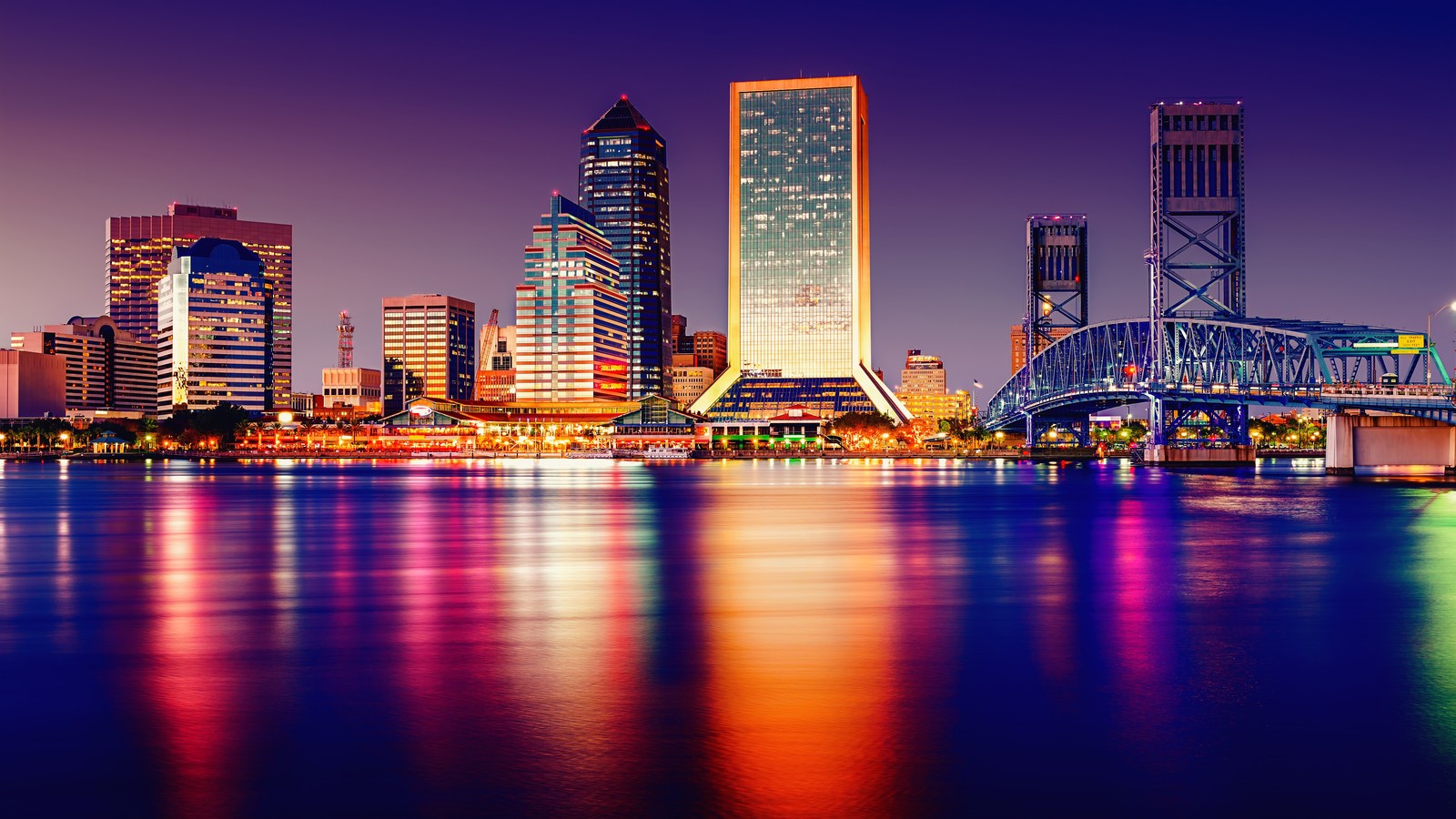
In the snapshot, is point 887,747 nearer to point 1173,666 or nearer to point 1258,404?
point 1173,666

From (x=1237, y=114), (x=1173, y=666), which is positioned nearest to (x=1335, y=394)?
(x=1237, y=114)

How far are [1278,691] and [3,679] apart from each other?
71.0ft

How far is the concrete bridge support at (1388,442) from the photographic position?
110m

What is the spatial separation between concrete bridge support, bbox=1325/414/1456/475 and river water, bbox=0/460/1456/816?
70142 millimetres

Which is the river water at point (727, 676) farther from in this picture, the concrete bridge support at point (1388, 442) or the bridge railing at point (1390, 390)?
the concrete bridge support at point (1388, 442)

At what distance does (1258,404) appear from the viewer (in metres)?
124

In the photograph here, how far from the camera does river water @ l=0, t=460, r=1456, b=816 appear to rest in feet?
46.0

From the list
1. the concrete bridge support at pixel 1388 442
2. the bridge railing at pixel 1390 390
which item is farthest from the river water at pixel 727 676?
the concrete bridge support at pixel 1388 442

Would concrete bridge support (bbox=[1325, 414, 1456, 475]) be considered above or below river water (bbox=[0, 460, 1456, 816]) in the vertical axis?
above

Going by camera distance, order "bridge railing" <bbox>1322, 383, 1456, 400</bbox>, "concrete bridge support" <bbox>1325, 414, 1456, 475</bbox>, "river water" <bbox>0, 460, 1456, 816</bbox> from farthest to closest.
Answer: "concrete bridge support" <bbox>1325, 414, 1456, 475</bbox>, "bridge railing" <bbox>1322, 383, 1456, 400</bbox>, "river water" <bbox>0, 460, 1456, 816</bbox>

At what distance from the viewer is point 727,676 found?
66.6 feet

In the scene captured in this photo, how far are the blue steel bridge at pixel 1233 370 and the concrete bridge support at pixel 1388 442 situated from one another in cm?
153

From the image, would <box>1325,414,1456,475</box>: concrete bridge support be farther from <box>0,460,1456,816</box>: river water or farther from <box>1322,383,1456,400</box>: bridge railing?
<box>0,460,1456,816</box>: river water

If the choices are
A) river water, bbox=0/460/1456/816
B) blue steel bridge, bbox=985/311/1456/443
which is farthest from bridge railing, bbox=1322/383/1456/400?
river water, bbox=0/460/1456/816
